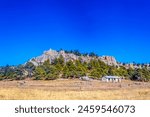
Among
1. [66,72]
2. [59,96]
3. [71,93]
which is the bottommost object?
[59,96]

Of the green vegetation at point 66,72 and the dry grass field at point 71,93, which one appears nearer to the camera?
the dry grass field at point 71,93

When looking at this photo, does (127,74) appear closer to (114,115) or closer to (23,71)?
(23,71)

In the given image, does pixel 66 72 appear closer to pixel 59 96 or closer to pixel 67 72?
pixel 67 72

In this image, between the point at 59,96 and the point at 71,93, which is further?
the point at 71,93

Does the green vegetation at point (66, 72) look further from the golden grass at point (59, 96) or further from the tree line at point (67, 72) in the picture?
the golden grass at point (59, 96)

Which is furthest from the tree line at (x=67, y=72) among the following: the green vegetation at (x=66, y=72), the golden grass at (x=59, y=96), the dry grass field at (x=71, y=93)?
the golden grass at (x=59, y=96)

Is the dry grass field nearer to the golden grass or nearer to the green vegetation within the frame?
the golden grass

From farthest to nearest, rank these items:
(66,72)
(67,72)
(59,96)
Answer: (67,72), (66,72), (59,96)

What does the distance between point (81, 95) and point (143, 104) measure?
1748 cm

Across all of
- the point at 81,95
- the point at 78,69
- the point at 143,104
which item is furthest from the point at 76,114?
the point at 78,69

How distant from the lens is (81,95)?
3572 centimetres

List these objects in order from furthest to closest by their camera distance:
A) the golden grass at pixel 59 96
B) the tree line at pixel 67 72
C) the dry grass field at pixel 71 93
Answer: the tree line at pixel 67 72 < the dry grass field at pixel 71 93 < the golden grass at pixel 59 96

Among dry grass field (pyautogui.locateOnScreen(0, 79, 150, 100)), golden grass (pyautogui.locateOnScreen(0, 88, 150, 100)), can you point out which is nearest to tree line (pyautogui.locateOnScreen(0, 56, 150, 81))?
dry grass field (pyautogui.locateOnScreen(0, 79, 150, 100))

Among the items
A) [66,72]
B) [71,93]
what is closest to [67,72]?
[66,72]
